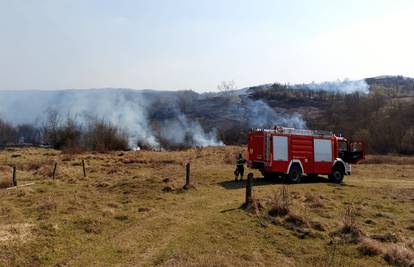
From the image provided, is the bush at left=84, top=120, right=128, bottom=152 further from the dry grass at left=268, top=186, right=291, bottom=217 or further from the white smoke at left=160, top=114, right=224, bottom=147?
the dry grass at left=268, top=186, right=291, bottom=217

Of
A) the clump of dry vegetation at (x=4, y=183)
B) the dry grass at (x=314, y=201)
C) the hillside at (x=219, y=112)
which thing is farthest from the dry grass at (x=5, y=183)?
the hillside at (x=219, y=112)

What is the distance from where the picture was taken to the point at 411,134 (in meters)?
62.2

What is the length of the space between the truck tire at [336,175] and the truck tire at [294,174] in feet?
8.17

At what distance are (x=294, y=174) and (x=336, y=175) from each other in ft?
10.2

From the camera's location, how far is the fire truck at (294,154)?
82.5 ft

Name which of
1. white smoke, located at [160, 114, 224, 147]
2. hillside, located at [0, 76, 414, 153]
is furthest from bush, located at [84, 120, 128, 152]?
white smoke, located at [160, 114, 224, 147]

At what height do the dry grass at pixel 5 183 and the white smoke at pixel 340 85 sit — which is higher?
the white smoke at pixel 340 85

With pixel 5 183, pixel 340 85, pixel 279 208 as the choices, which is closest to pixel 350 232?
pixel 279 208

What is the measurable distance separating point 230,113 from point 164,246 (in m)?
84.0

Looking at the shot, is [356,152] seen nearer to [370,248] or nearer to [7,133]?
[370,248]

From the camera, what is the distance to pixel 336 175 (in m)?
27.1

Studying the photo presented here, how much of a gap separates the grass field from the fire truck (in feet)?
10.3

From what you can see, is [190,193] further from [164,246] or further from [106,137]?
[106,137]

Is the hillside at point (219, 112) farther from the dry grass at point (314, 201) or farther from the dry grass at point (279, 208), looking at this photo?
the dry grass at point (279, 208)
